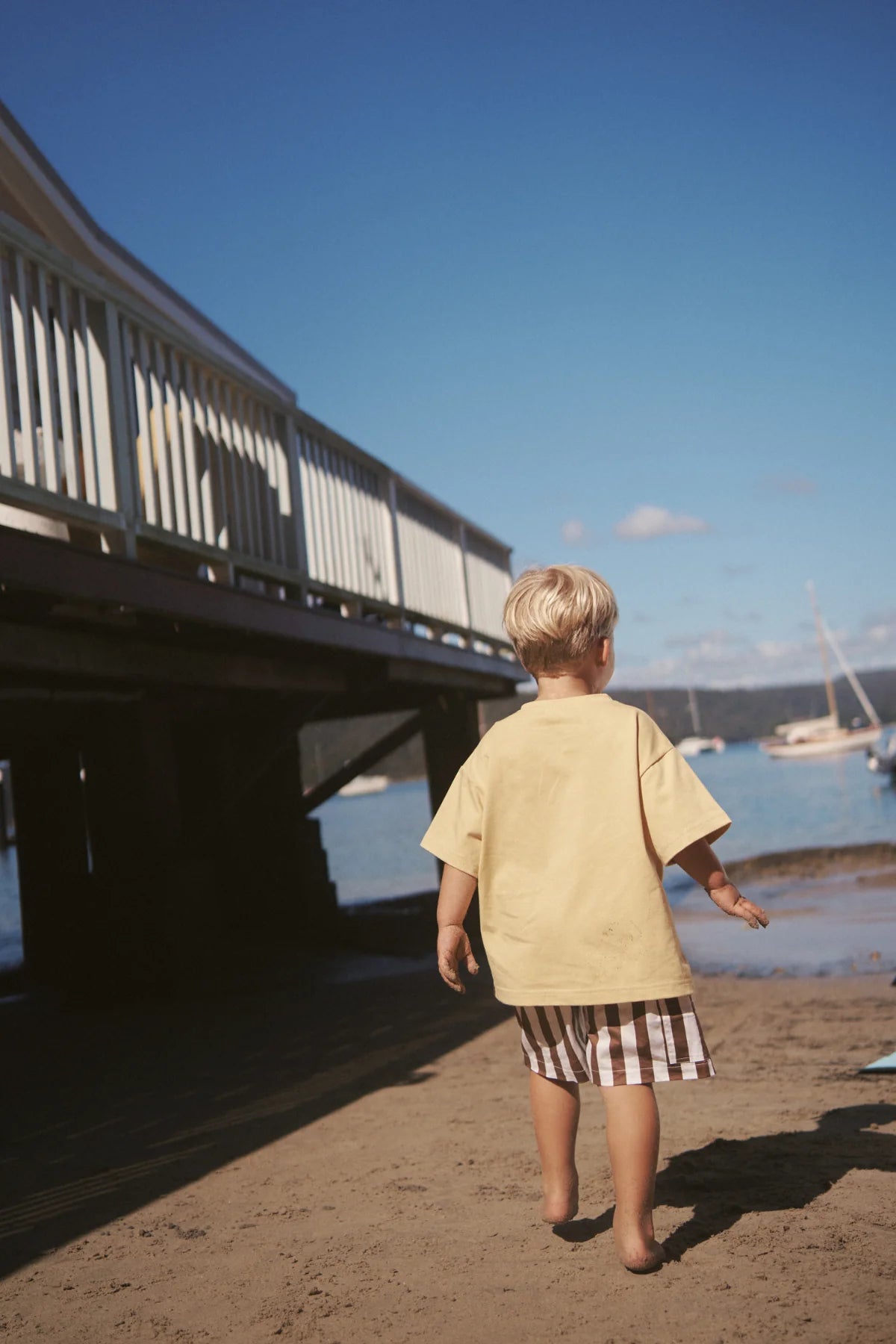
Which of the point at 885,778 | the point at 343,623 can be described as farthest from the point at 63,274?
the point at 885,778

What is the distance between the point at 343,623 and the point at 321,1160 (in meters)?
4.28

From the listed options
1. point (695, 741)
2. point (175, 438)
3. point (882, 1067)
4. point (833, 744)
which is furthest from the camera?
point (695, 741)

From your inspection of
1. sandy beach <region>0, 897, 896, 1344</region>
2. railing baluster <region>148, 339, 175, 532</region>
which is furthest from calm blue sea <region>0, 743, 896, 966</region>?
sandy beach <region>0, 897, 896, 1344</region>

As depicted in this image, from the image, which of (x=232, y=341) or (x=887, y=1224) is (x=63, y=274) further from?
(x=232, y=341)

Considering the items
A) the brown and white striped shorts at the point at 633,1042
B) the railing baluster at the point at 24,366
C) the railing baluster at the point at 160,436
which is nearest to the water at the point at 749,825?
the railing baluster at the point at 160,436

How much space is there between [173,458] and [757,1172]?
421 cm

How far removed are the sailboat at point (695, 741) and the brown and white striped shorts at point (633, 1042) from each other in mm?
145102

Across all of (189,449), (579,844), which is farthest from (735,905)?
(189,449)

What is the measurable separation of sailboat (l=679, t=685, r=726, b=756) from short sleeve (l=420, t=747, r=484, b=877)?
145 m

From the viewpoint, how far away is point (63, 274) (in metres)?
5.01

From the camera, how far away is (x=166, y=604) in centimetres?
526

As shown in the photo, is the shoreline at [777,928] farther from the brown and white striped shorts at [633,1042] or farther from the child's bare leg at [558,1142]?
the brown and white striped shorts at [633,1042]

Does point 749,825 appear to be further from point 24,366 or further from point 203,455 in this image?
point 24,366

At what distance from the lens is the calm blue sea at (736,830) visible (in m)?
21.6
